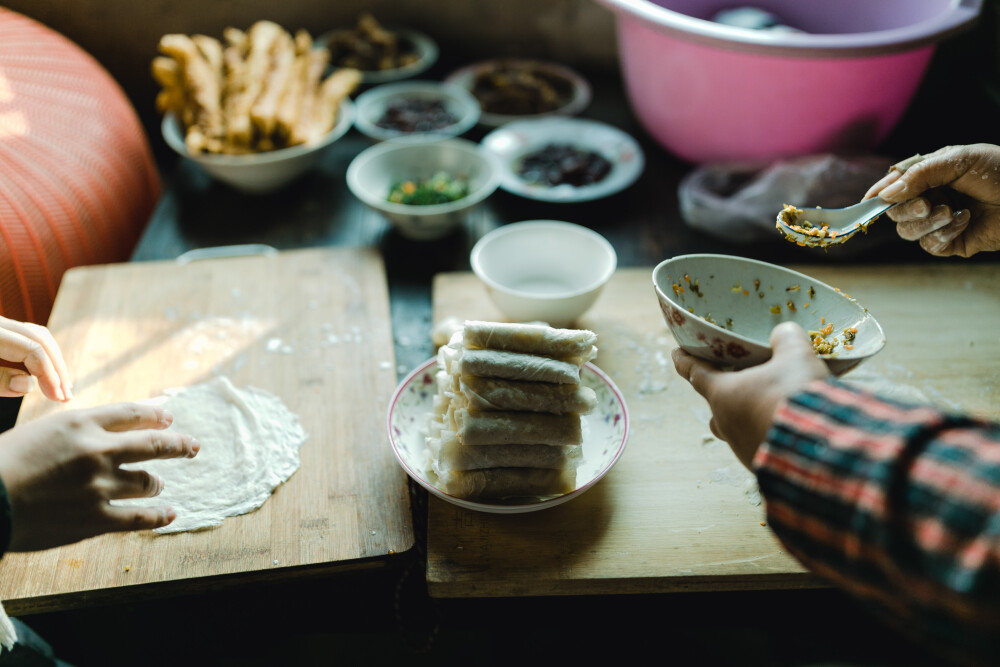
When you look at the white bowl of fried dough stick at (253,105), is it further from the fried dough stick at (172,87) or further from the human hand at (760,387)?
the human hand at (760,387)

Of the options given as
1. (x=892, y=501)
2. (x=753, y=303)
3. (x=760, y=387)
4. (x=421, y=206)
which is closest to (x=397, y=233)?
(x=421, y=206)

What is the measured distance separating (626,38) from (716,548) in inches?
53.5

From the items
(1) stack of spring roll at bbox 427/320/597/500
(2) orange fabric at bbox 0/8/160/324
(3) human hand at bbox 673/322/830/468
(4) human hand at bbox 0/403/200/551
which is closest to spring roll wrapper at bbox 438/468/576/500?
(1) stack of spring roll at bbox 427/320/597/500

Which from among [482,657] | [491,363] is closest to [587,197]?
[491,363]

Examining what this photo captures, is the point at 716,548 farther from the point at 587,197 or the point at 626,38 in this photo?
the point at 626,38

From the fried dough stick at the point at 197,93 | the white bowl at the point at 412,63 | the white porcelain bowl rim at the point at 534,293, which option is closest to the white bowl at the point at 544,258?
the white porcelain bowl rim at the point at 534,293

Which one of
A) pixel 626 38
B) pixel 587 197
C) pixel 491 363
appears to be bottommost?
pixel 587 197

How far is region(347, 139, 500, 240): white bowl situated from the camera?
5.31ft

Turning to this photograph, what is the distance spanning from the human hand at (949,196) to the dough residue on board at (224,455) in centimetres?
107

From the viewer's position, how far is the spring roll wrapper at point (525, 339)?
1031 millimetres

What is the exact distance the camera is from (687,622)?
1.44 m

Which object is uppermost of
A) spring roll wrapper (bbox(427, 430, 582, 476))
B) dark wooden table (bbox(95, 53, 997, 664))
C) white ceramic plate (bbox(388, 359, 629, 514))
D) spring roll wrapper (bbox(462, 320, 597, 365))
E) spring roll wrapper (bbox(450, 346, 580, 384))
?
spring roll wrapper (bbox(462, 320, 597, 365))

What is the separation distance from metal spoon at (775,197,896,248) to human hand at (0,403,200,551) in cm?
99

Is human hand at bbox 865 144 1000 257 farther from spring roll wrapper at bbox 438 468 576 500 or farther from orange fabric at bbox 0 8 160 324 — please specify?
orange fabric at bbox 0 8 160 324
